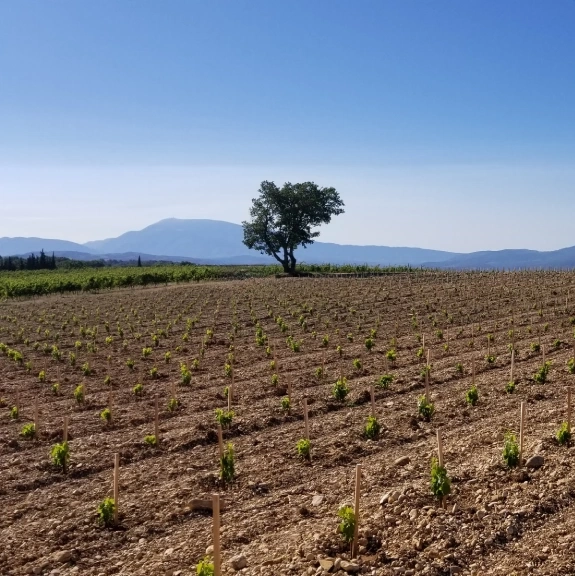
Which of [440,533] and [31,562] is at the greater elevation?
[440,533]

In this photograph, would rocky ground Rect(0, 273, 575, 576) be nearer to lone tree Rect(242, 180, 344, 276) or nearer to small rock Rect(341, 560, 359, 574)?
small rock Rect(341, 560, 359, 574)

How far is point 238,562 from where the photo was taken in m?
6.95

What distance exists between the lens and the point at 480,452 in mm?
10039

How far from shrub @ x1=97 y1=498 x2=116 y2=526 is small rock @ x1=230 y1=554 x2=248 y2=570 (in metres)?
2.23

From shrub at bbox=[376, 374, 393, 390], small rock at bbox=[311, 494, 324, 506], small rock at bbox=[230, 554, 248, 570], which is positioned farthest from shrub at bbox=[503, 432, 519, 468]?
shrub at bbox=[376, 374, 393, 390]

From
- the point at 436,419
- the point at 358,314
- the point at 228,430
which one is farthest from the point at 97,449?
the point at 358,314

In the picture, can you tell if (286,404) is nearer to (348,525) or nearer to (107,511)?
(107,511)

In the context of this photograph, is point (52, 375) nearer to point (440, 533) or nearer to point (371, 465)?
point (371, 465)

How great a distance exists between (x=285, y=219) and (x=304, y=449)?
183 feet

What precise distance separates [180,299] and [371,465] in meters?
33.7

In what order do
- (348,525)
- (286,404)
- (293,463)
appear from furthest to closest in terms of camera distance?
(286,404)
(293,463)
(348,525)

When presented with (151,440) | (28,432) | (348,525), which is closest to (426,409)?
(151,440)

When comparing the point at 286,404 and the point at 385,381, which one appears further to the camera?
the point at 385,381

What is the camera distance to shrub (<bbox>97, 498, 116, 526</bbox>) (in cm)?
836
